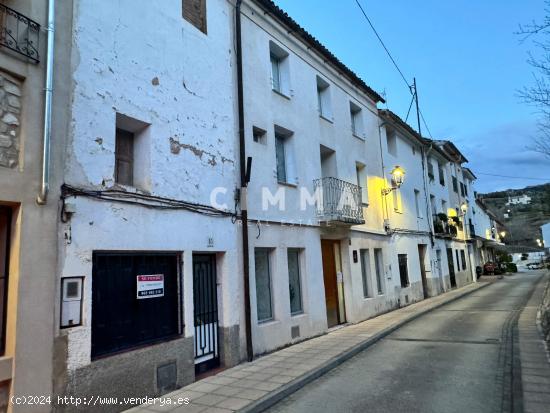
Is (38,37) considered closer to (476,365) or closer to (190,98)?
(190,98)

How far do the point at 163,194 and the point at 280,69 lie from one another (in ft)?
20.0

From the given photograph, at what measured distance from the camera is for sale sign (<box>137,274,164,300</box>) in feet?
19.8

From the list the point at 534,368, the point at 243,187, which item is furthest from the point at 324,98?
the point at 534,368

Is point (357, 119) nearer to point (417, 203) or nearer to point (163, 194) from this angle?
point (417, 203)

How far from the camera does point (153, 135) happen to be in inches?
255

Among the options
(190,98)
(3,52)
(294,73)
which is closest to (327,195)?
(294,73)

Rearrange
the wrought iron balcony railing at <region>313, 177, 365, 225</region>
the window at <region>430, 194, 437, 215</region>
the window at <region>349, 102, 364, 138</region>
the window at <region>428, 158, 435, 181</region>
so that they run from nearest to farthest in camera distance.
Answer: the wrought iron balcony railing at <region>313, 177, 365, 225</region>, the window at <region>349, 102, 364, 138</region>, the window at <region>430, 194, 437, 215</region>, the window at <region>428, 158, 435, 181</region>

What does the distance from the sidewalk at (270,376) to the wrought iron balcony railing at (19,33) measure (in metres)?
4.70

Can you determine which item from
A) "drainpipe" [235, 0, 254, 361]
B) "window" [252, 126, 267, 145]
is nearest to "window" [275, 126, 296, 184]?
"window" [252, 126, 267, 145]

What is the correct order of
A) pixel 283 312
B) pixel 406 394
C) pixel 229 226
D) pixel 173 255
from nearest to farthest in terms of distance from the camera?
pixel 406 394 → pixel 173 255 → pixel 229 226 → pixel 283 312

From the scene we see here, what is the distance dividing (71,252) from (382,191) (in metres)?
12.8

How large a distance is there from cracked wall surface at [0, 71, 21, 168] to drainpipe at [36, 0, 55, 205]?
0.92 feet

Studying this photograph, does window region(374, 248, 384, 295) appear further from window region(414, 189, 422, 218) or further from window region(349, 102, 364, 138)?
window region(414, 189, 422, 218)

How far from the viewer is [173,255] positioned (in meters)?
6.70
